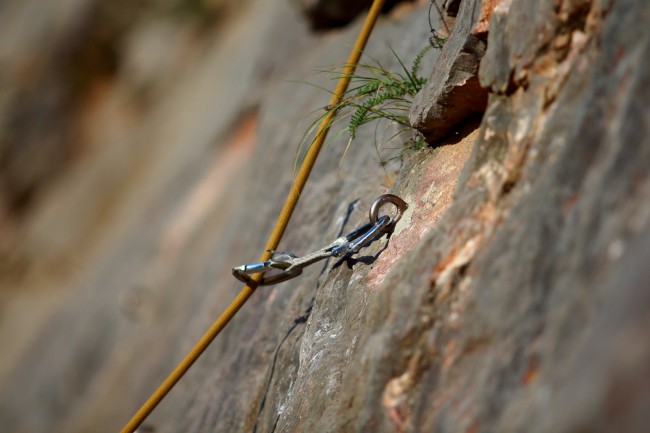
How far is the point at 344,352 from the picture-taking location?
182 centimetres

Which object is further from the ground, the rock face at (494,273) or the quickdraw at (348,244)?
the quickdraw at (348,244)

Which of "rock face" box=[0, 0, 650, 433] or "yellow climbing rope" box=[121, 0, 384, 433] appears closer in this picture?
"rock face" box=[0, 0, 650, 433]

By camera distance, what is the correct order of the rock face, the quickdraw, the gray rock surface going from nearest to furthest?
the rock face, the gray rock surface, the quickdraw

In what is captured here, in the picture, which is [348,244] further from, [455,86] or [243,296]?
[455,86]

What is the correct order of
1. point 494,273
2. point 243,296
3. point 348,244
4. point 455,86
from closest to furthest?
point 494,273 → point 455,86 → point 348,244 → point 243,296

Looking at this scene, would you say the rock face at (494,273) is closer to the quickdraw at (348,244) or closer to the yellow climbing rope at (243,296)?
the quickdraw at (348,244)

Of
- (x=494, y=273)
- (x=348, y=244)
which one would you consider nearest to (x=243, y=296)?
(x=348, y=244)

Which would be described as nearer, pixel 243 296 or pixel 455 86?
pixel 455 86

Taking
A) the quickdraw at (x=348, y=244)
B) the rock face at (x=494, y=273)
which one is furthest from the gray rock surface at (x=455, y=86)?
the quickdraw at (x=348, y=244)

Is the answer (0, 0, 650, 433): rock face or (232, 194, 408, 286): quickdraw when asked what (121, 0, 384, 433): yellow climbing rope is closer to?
(232, 194, 408, 286): quickdraw

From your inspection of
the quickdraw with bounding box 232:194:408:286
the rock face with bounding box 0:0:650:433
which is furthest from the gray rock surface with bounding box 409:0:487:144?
the quickdraw with bounding box 232:194:408:286

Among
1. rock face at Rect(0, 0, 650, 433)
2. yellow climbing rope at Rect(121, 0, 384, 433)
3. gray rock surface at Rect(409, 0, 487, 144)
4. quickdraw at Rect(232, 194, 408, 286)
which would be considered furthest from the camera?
yellow climbing rope at Rect(121, 0, 384, 433)

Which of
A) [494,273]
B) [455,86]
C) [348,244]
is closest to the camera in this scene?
[494,273]

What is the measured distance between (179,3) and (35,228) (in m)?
3.04
